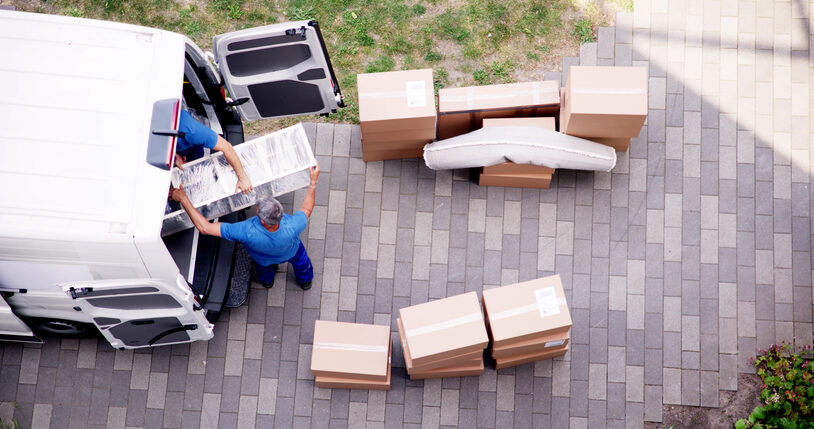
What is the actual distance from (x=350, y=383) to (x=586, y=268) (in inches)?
92.7

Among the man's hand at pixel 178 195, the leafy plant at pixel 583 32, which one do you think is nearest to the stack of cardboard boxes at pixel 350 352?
the man's hand at pixel 178 195

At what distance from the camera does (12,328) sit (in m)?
5.50

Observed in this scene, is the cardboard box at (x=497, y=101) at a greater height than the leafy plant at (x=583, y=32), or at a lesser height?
lesser

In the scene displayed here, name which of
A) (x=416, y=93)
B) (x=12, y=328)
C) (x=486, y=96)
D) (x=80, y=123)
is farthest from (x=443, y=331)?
(x=12, y=328)

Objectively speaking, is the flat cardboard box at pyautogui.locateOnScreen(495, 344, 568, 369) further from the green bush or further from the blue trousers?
the blue trousers

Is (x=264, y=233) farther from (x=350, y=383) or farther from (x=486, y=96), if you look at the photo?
(x=486, y=96)

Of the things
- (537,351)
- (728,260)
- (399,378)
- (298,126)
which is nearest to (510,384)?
(537,351)

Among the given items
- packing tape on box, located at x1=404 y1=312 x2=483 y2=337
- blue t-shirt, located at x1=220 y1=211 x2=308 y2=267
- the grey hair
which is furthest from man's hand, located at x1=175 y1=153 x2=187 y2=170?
packing tape on box, located at x1=404 y1=312 x2=483 y2=337

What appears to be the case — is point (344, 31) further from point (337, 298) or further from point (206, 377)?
point (206, 377)

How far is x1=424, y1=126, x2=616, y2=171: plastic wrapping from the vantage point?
231 inches

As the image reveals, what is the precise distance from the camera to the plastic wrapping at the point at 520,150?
5.86 metres

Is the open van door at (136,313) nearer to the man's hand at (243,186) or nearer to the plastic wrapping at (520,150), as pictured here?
the man's hand at (243,186)

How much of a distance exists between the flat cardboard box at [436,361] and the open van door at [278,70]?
2115 mm

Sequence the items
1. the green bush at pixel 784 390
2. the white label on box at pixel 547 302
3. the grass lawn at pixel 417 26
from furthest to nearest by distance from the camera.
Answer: the grass lawn at pixel 417 26 → the green bush at pixel 784 390 → the white label on box at pixel 547 302
